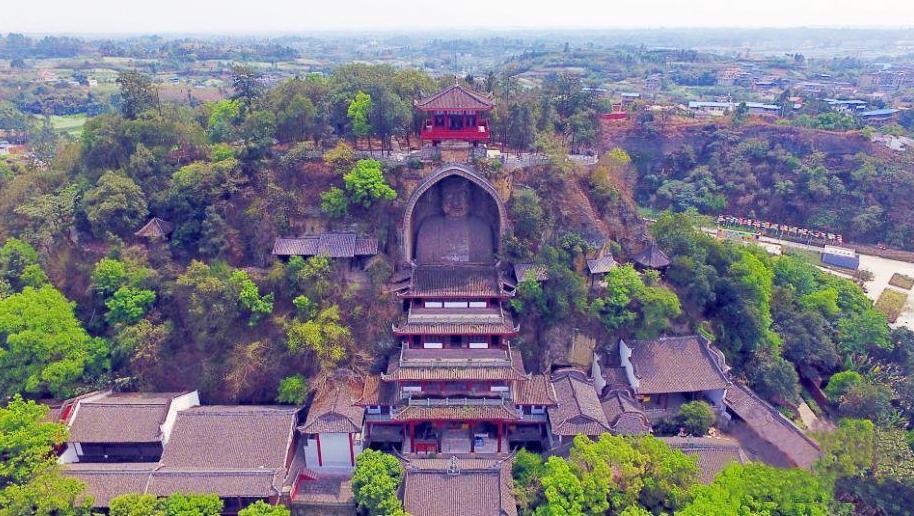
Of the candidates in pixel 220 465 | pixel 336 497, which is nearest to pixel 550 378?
pixel 336 497

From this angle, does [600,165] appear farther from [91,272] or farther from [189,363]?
[91,272]

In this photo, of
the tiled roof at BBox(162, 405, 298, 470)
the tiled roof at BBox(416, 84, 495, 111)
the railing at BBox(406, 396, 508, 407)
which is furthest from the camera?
the tiled roof at BBox(416, 84, 495, 111)

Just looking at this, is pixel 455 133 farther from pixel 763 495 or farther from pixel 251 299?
pixel 763 495

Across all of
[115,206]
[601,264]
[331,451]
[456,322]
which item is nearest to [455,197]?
[456,322]

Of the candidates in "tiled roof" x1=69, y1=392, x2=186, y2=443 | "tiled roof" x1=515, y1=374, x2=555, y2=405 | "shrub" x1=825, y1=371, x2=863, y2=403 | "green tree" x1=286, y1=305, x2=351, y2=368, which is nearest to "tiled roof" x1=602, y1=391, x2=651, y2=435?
"tiled roof" x1=515, y1=374, x2=555, y2=405

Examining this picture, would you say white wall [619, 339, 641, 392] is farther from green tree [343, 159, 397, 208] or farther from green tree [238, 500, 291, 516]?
green tree [238, 500, 291, 516]

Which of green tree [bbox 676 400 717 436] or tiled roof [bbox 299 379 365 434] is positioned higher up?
tiled roof [bbox 299 379 365 434]
